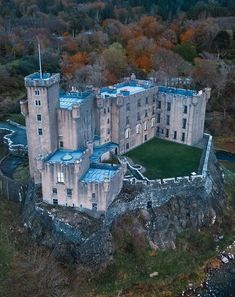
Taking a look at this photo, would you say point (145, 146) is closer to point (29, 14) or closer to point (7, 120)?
point (7, 120)

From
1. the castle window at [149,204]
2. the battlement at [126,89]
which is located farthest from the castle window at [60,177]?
the battlement at [126,89]

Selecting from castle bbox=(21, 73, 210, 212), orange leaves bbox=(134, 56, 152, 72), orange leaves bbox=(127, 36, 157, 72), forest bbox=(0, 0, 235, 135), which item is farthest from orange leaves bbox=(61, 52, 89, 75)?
castle bbox=(21, 73, 210, 212)

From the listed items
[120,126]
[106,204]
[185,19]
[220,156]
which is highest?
[185,19]

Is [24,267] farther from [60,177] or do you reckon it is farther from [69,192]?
[60,177]

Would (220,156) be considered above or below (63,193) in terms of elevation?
below

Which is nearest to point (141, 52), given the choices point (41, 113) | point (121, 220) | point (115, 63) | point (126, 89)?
point (115, 63)

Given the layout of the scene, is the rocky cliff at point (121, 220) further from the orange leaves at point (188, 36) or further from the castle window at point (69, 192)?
the orange leaves at point (188, 36)

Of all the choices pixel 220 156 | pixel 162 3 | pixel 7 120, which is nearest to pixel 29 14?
pixel 162 3
